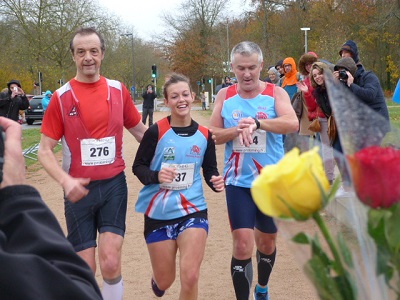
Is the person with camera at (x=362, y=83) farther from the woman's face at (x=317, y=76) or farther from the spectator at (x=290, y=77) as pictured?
the spectator at (x=290, y=77)

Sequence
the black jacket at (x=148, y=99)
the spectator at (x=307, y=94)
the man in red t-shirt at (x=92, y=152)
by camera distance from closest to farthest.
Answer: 1. the man in red t-shirt at (x=92, y=152)
2. the spectator at (x=307, y=94)
3. the black jacket at (x=148, y=99)

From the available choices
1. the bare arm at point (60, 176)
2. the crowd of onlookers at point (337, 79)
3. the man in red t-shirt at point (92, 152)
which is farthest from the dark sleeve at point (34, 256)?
the crowd of onlookers at point (337, 79)


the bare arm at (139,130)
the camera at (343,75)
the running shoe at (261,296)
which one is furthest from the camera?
the camera at (343,75)

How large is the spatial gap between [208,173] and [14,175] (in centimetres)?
309

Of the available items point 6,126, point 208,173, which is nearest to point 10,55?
point 208,173

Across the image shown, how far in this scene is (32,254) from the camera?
130 cm

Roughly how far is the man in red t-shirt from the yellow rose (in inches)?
124

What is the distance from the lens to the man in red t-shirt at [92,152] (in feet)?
14.0

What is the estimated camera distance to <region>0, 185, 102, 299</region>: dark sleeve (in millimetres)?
1259

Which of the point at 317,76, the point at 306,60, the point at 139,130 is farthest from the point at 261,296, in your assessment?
the point at 306,60

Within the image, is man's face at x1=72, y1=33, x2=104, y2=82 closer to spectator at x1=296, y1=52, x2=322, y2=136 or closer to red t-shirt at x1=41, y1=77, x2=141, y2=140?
red t-shirt at x1=41, y1=77, x2=141, y2=140

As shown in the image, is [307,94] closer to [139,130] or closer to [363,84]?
[363,84]

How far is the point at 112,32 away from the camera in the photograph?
37719mm

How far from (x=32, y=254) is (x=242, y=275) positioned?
11.1 ft
